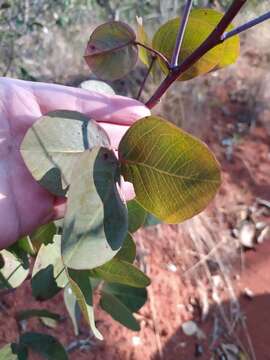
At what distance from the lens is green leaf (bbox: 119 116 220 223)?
0.61 meters

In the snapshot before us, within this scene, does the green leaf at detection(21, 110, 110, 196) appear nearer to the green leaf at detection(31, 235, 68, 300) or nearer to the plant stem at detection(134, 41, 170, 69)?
the plant stem at detection(134, 41, 170, 69)

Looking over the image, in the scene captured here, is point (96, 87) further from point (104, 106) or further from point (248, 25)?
point (248, 25)

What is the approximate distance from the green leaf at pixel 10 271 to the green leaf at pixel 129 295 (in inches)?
8.7

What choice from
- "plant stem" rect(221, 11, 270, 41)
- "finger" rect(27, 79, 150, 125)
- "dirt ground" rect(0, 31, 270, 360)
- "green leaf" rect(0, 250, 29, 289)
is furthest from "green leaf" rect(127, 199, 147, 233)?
"dirt ground" rect(0, 31, 270, 360)

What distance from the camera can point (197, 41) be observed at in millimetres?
781

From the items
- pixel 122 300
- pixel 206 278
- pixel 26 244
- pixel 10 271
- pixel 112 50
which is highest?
pixel 112 50

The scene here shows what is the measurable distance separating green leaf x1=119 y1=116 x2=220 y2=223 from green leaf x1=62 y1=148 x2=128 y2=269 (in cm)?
3

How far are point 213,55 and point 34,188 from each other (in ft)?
1.09

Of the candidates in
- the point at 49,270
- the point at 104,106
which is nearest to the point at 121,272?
the point at 49,270

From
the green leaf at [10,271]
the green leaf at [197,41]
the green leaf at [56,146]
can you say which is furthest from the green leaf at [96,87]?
the green leaf at [10,271]

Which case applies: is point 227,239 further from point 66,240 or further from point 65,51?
point 66,240

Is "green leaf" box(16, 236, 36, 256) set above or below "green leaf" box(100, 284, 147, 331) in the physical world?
above

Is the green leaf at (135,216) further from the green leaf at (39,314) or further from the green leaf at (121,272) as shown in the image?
the green leaf at (39,314)

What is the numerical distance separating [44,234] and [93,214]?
37 centimetres
